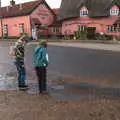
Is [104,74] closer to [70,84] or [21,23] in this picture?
[70,84]

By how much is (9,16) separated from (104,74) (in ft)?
196

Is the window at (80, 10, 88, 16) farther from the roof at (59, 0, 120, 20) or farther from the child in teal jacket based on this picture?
the child in teal jacket

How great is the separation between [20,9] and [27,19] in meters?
4.38

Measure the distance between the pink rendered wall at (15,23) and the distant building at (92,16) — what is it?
22.4ft

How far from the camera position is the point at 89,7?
70.1 m

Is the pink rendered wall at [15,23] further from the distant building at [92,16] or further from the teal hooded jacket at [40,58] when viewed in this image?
the teal hooded jacket at [40,58]

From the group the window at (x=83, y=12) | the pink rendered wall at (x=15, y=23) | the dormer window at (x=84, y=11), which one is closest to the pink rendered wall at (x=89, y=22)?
the dormer window at (x=84, y=11)

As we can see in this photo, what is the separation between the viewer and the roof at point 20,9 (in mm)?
69875

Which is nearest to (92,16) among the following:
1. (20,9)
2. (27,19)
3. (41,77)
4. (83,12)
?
(83,12)

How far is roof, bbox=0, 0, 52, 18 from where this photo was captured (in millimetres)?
69875

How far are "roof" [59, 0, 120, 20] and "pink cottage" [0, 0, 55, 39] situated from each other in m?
2.96

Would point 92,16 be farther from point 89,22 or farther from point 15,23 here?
point 15,23

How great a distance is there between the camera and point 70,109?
8430 mm

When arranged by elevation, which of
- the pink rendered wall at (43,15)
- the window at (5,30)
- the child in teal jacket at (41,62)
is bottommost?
the window at (5,30)
